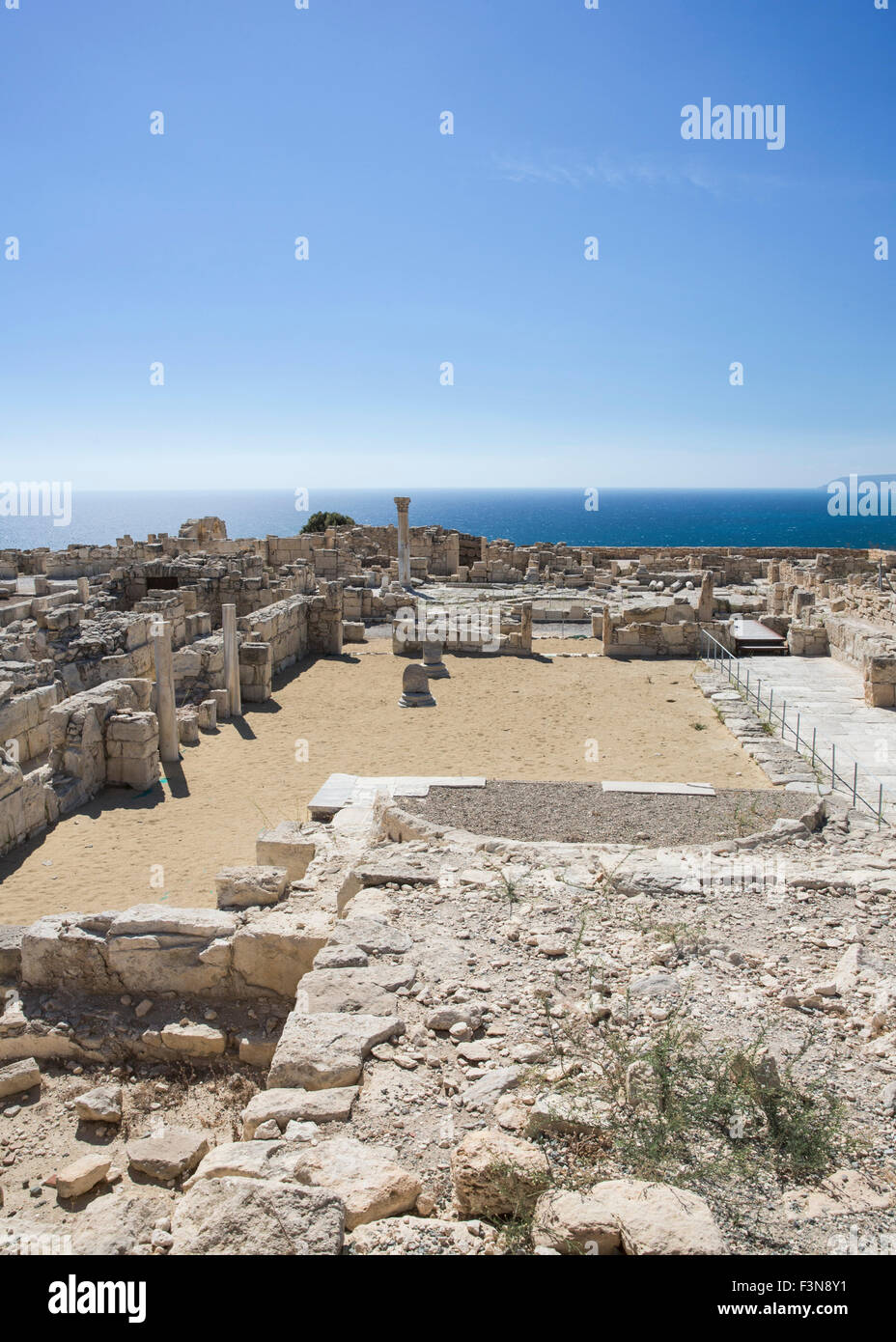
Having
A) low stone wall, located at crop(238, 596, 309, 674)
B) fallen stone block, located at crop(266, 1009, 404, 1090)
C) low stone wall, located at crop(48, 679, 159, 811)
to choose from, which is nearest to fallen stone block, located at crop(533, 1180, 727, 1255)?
fallen stone block, located at crop(266, 1009, 404, 1090)

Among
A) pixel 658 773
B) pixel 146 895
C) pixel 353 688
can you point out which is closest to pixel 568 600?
pixel 353 688

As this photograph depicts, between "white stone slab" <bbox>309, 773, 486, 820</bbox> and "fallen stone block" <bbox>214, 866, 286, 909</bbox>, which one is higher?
"white stone slab" <bbox>309, 773, 486, 820</bbox>

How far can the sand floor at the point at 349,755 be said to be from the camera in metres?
8.50

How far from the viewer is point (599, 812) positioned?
28.8 ft

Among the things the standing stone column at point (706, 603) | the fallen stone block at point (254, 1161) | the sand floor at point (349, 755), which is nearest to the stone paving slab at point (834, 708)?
the sand floor at point (349, 755)

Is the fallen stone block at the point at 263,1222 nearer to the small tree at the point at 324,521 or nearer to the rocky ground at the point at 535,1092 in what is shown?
the rocky ground at the point at 535,1092

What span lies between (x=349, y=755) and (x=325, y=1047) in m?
8.56

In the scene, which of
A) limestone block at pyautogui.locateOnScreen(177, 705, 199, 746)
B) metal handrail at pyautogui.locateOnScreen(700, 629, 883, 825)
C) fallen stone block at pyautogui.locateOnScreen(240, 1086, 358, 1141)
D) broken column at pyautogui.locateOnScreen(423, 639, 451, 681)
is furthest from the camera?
broken column at pyautogui.locateOnScreen(423, 639, 451, 681)

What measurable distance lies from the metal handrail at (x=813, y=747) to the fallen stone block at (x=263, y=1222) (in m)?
6.92

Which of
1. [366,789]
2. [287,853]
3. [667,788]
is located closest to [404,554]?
[366,789]

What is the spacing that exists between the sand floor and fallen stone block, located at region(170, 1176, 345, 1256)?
16.0 feet

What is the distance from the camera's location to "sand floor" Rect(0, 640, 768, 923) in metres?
8.50

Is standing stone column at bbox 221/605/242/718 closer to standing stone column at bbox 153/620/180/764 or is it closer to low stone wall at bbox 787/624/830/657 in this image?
standing stone column at bbox 153/620/180/764
